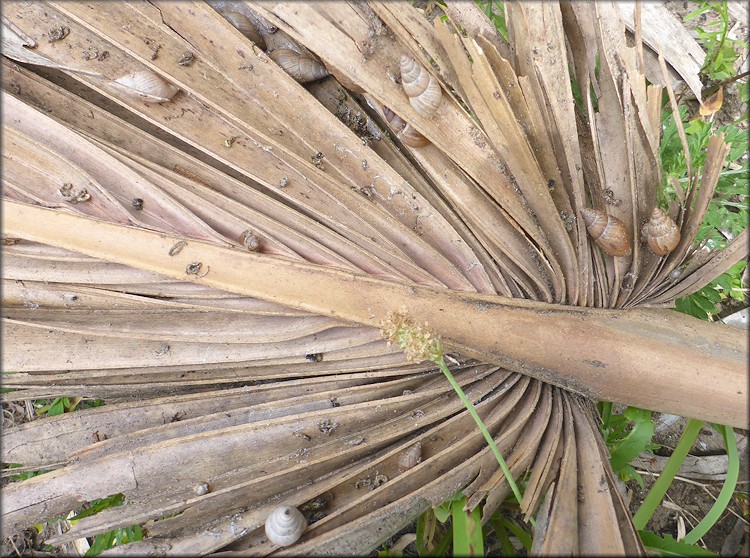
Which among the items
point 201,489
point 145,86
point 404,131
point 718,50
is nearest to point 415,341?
point 404,131

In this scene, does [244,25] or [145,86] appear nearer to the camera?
[145,86]

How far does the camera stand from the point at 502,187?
90.5 inches

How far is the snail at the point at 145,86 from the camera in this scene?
2.31 m

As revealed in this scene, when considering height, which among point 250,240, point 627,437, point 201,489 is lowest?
point 627,437

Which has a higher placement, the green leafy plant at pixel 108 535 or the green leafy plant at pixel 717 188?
the green leafy plant at pixel 717 188

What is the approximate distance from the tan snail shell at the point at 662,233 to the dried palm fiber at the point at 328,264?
8 cm

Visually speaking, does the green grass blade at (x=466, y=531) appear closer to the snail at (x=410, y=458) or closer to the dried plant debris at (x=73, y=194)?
the snail at (x=410, y=458)

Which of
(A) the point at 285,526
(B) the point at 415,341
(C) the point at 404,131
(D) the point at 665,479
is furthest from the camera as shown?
(D) the point at 665,479

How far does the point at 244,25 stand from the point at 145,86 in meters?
0.56

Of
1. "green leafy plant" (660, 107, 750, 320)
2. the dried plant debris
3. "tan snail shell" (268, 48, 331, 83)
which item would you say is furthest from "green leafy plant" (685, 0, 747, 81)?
the dried plant debris

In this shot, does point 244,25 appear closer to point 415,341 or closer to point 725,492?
point 415,341

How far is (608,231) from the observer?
226cm

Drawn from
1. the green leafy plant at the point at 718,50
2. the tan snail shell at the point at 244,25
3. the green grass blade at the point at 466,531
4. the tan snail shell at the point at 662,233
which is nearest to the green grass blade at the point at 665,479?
the green grass blade at the point at 466,531

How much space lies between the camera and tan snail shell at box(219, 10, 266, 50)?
2504 mm
